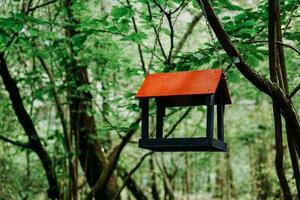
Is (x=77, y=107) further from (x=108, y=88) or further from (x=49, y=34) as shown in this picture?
(x=49, y=34)

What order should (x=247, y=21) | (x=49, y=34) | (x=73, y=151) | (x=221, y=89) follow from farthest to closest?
(x=73, y=151) < (x=49, y=34) < (x=247, y=21) < (x=221, y=89)

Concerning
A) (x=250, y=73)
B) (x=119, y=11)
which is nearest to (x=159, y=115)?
(x=250, y=73)

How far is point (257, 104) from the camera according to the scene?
8.06 m

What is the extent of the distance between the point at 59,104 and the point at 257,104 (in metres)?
4.16

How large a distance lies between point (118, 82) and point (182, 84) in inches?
165

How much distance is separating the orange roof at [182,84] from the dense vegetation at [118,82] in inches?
4.1

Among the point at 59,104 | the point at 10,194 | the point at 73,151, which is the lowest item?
the point at 10,194

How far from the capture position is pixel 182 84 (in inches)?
74.3

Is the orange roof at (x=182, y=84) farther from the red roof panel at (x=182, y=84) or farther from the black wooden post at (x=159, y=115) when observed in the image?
the black wooden post at (x=159, y=115)

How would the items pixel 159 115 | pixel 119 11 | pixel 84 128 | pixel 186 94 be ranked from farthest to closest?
1. pixel 84 128
2. pixel 119 11
3. pixel 159 115
4. pixel 186 94

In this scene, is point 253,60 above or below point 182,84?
above

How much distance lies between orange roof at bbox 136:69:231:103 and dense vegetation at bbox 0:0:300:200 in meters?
0.10

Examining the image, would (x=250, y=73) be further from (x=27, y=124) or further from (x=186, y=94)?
(x=27, y=124)

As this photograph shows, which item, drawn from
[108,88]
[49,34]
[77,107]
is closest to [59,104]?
[77,107]
